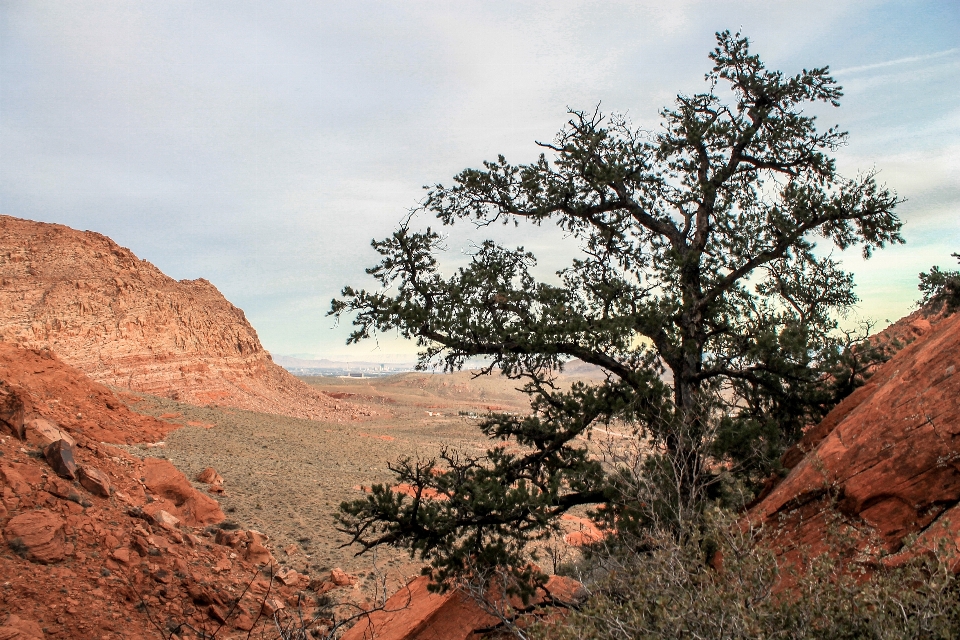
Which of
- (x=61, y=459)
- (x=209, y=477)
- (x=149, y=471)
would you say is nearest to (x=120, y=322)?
(x=209, y=477)

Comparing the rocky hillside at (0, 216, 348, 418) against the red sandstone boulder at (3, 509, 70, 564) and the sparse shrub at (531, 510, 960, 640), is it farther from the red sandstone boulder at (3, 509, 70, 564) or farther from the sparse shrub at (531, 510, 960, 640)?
the sparse shrub at (531, 510, 960, 640)

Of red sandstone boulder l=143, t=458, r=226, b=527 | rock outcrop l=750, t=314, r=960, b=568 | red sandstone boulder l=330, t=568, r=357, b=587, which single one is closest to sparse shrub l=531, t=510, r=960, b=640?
rock outcrop l=750, t=314, r=960, b=568

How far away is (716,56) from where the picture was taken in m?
7.72

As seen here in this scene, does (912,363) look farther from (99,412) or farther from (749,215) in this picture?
(99,412)

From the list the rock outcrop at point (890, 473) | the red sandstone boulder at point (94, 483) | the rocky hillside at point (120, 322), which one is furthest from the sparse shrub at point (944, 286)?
the rocky hillside at point (120, 322)

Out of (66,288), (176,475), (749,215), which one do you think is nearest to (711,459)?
(749,215)

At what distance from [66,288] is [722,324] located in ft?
121

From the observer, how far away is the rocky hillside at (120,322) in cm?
3128

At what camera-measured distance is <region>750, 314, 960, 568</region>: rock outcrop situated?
438 centimetres

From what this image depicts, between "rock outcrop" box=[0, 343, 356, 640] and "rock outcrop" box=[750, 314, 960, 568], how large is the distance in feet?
15.9

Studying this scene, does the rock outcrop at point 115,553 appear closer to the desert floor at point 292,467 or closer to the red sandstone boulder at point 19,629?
the red sandstone boulder at point 19,629

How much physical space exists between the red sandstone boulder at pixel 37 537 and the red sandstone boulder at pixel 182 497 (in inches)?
128

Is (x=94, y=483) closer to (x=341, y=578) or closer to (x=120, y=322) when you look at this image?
(x=341, y=578)

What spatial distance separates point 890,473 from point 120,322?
3768 cm
